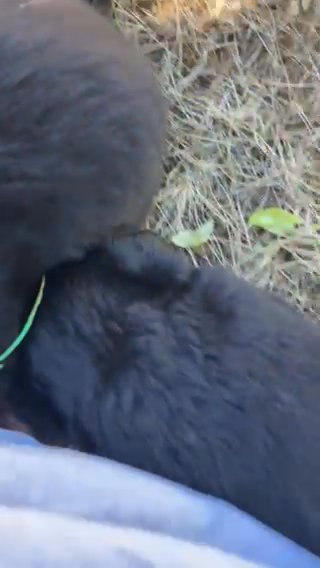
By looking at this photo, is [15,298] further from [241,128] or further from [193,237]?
[241,128]

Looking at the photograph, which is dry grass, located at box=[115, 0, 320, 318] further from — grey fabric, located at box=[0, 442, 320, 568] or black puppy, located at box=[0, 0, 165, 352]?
grey fabric, located at box=[0, 442, 320, 568]

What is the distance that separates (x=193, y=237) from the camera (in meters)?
1.60

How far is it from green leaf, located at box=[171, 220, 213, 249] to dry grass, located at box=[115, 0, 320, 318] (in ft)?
0.07

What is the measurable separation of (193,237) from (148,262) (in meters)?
0.26

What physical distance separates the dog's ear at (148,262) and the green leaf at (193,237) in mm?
166

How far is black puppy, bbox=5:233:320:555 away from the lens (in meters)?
1.21

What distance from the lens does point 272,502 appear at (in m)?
1.21

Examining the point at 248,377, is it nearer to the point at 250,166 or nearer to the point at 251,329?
the point at 251,329

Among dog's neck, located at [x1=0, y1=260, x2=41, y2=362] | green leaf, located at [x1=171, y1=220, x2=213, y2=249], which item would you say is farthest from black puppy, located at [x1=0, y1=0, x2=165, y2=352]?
green leaf, located at [x1=171, y1=220, x2=213, y2=249]

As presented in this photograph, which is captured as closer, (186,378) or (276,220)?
(186,378)

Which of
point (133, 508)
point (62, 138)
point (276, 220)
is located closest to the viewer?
point (133, 508)

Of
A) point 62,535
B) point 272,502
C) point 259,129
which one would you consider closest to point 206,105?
point 259,129

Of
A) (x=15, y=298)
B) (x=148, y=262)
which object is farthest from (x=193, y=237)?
(x=15, y=298)

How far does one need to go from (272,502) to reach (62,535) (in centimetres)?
30
